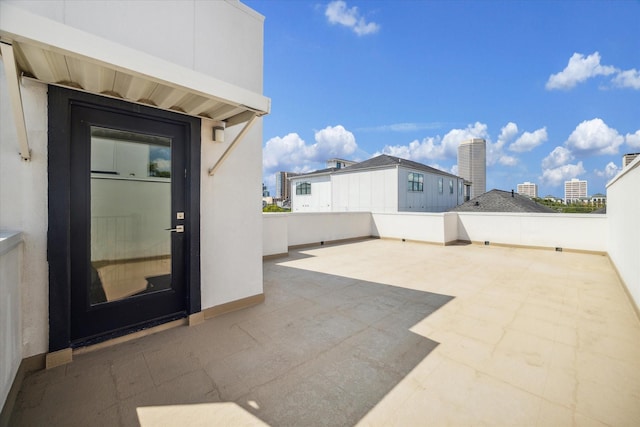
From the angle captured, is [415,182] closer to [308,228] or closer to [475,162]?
[308,228]

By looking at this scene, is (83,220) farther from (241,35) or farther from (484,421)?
(484,421)

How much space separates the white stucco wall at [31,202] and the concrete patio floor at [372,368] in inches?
16.1

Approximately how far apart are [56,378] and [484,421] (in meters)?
2.96

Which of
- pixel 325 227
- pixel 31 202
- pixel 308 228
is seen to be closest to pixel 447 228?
pixel 325 227

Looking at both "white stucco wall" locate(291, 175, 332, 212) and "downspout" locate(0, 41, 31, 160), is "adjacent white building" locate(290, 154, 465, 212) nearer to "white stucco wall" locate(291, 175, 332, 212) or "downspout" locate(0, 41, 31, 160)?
"white stucco wall" locate(291, 175, 332, 212)

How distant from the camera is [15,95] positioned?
5.03 ft

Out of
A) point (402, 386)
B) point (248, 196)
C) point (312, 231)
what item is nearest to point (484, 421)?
point (402, 386)

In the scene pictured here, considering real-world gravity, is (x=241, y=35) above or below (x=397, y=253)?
above

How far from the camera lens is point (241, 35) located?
10.1 feet

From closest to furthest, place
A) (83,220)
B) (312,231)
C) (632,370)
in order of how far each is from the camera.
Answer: (632,370) < (83,220) < (312,231)

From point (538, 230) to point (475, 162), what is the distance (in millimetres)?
52069

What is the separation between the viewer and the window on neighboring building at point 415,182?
53.8 ft

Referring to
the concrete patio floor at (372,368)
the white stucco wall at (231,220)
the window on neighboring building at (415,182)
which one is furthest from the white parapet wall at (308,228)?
the window on neighboring building at (415,182)

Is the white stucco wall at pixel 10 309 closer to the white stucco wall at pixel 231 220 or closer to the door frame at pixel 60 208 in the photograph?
the door frame at pixel 60 208
